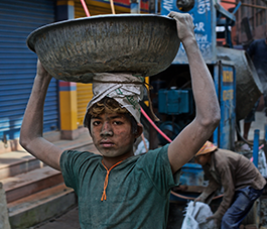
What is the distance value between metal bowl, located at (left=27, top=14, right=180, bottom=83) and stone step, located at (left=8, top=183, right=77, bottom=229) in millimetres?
2877

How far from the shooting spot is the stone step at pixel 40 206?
381 centimetres

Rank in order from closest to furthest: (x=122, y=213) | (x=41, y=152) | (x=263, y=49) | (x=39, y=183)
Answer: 1. (x=122, y=213)
2. (x=41, y=152)
3. (x=39, y=183)
4. (x=263, y=49)

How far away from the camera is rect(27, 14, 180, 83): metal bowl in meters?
1.31

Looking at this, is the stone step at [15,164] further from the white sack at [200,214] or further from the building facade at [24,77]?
the white sack at [200,214]

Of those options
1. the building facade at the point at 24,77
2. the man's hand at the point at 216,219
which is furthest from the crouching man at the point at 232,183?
the building facade at the point at 24,77

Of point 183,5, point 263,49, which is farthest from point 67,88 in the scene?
point 263,49

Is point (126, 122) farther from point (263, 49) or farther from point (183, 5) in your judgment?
point (263, 49)

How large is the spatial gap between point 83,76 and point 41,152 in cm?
52

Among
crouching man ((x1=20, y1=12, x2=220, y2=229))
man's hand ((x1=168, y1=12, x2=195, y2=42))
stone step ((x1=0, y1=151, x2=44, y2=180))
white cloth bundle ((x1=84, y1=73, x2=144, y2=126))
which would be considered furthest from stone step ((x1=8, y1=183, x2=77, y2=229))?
man's hand ((x1=168, y1=12, x2=195, y2=42))

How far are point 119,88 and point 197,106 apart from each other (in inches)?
14.7

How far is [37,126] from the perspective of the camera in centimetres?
178

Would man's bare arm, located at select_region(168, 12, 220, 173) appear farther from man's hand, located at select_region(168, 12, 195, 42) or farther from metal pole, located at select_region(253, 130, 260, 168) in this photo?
metal pole, located at select_region(253, 130, 260, 168)

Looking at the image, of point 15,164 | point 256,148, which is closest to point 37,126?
point 15,164

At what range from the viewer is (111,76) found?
1.48 meters
